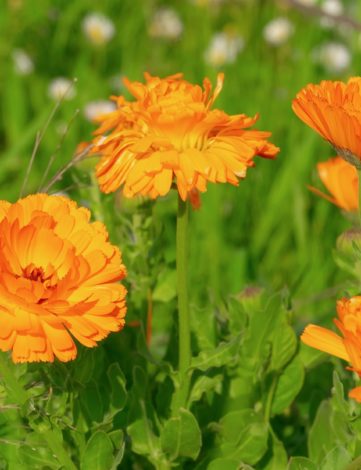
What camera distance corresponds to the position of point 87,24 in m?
2.91

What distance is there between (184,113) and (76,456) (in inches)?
17.6

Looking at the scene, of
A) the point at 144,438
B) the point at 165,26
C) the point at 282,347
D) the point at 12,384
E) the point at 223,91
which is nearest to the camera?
the point at 12,384

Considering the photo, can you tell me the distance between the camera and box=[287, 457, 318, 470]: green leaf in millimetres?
1080

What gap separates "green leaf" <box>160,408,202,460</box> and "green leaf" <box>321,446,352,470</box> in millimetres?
159

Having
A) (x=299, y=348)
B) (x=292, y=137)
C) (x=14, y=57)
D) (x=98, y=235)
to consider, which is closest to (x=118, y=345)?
(x=299, y=348)

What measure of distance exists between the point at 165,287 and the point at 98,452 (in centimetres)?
40

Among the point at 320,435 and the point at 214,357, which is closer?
the point at 214,357

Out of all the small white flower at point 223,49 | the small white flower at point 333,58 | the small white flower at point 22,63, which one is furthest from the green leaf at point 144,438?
the small white flower at point 333,58

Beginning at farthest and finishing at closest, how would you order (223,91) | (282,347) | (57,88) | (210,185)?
(57,88) → (223,91) → (210,185) → (282,347)

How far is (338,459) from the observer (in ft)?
3.38

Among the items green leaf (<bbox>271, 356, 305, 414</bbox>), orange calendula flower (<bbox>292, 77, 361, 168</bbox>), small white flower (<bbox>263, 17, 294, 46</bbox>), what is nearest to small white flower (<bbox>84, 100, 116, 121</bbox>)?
small white flower (<bbox>263, 17, 294, 46</bbox>)

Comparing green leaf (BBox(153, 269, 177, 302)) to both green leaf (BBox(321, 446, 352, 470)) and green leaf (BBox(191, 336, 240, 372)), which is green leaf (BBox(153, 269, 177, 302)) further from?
green leaf (BBox(321, 446, 352, 470))

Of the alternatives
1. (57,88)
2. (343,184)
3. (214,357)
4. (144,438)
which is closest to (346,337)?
(214,357)

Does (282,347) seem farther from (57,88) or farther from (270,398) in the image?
(57,88)
